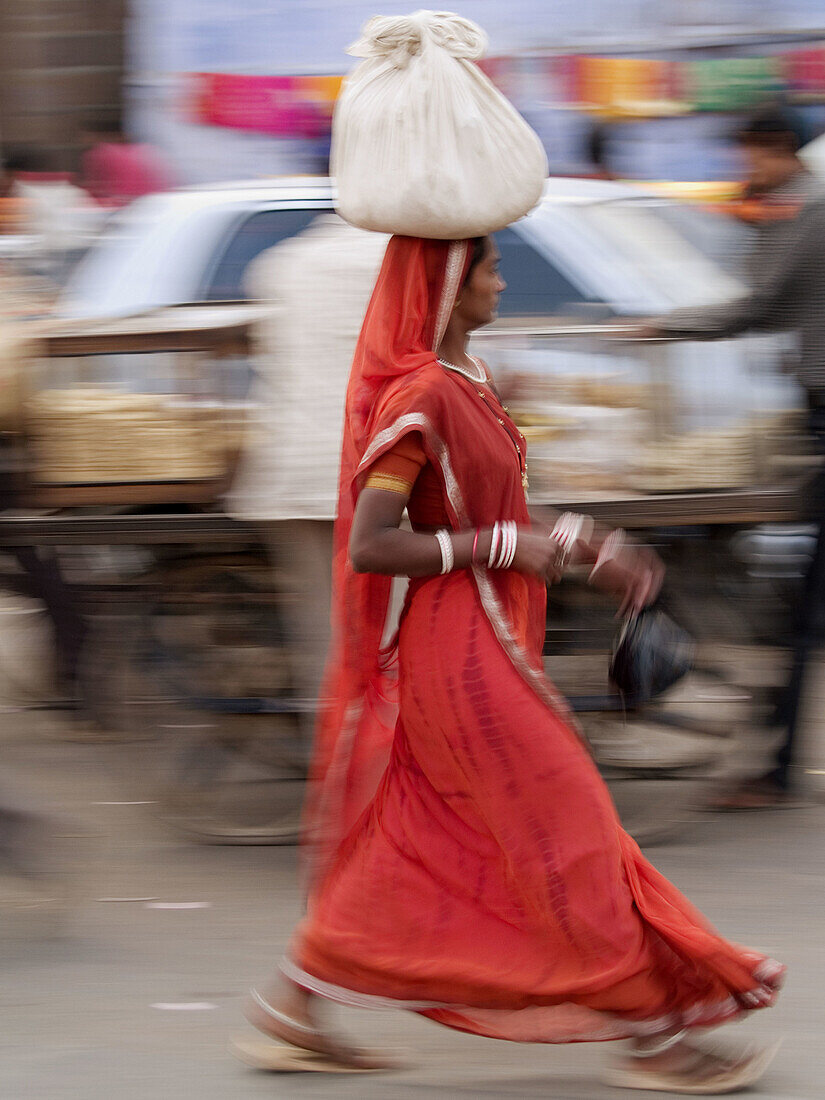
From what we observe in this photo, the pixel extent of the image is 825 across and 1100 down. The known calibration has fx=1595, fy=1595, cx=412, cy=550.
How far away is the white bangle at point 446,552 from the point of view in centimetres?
285

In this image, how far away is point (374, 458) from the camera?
2.83m

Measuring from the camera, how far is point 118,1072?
10.6 ft

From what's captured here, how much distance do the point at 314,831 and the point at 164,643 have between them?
1532mm

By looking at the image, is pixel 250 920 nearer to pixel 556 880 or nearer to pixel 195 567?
pixel 195 567

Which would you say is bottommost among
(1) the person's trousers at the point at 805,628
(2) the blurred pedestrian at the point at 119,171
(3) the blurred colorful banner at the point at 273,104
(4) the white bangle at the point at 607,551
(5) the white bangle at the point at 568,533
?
(1) the person's trousers at the point at 805,628

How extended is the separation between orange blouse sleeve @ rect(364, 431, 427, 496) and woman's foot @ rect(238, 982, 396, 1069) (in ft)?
3.21

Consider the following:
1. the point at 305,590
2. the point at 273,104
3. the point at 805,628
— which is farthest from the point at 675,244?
the point at 273,104

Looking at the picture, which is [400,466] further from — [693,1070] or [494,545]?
[693,1070]

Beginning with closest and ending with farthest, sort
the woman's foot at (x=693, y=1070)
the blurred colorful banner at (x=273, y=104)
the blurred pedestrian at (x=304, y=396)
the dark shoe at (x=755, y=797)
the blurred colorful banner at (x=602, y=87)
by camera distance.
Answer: the woman's foot at (x=693, y=1070)
the blurred pedestrian at (x=304, y=396)
the dark shoe at (x=755, y=797)
the blurred colorful banner at (x=602, y=87)
the blurred colorful banner at (x=273, y=104)

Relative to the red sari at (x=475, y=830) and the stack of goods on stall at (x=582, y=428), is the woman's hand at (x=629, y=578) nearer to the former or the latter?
the red sari at (x=475, y=830)

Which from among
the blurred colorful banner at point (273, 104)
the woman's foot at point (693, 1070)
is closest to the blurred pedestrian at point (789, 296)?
the woman's foot at point (693, 1070)

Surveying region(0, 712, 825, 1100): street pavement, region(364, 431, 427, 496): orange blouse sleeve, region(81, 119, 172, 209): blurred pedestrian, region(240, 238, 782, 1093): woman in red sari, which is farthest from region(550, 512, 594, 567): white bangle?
region(81, 119, 172, 209): blurred pedestrian

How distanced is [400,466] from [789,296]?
219 cm

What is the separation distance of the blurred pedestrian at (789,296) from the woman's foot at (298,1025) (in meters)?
2.02
